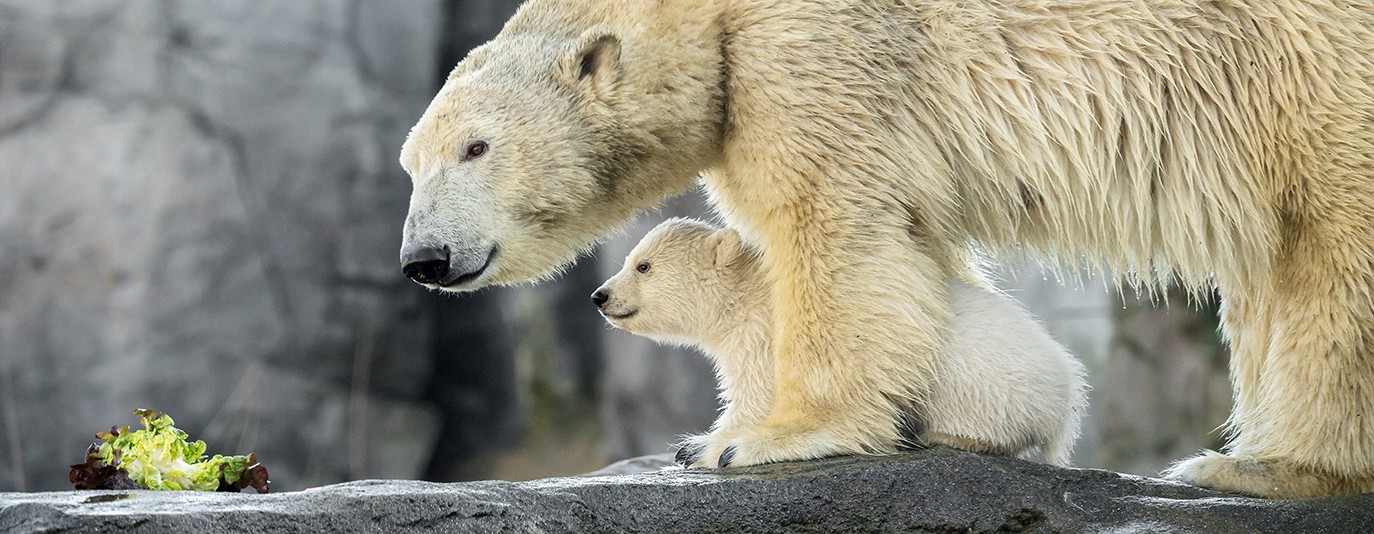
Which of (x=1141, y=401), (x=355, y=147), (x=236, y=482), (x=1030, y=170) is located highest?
(x=355, y=147)

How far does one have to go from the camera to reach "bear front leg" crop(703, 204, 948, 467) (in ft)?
11.0

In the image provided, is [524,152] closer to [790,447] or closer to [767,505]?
[790,447]

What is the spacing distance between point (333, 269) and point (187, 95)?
1342 mm

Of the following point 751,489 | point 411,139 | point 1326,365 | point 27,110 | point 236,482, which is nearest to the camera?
point 751,489

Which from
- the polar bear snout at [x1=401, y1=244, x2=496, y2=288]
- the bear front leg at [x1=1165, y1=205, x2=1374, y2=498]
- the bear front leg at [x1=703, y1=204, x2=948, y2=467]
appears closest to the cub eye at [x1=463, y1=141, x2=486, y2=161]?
the polar bear snout at [x1=401, y1=244, x2=496, y2=288]

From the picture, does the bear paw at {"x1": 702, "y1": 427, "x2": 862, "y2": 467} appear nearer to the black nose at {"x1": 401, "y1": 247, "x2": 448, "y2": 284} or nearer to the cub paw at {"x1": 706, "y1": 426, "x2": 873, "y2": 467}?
the cub paw at {"x1": 706, "y1": 426, "x2": 873, "y2": 467}

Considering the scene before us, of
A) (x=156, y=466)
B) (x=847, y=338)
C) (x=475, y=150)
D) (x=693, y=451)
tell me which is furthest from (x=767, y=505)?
(x=156, y=466)

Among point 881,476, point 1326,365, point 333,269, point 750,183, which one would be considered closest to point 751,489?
point 881,476

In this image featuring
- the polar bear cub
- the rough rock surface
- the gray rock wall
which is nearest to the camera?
the rough rock surface

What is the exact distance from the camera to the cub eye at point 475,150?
140 inches

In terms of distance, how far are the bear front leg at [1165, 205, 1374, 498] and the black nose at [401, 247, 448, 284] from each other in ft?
6.86

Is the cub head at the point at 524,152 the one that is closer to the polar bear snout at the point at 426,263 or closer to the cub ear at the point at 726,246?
the polar bear snout at the point at 426,263

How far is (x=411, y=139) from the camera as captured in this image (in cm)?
366

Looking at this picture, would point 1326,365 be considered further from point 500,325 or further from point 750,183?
point 500,325
